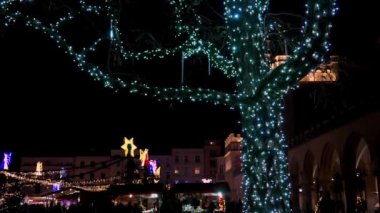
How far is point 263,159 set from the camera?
9172 mm

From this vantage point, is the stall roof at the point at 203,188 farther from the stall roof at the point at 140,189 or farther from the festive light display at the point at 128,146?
the festive light display at the point at 128,146

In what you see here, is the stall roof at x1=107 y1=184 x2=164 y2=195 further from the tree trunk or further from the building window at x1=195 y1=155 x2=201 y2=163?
the building window at x1=195 y1=155 x2=201 y2=163

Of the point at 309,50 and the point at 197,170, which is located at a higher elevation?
the point at 197,170

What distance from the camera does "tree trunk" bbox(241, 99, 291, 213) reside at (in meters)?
9.12

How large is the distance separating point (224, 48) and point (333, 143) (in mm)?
13066

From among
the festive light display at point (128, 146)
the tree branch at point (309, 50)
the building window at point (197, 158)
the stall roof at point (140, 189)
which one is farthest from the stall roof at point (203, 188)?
the building window at point (197, 158)

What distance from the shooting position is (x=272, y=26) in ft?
34.0

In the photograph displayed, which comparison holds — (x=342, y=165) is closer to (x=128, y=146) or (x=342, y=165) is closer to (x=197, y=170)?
(x=128, y=146)

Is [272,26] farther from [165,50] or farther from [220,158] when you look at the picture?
[220,158]

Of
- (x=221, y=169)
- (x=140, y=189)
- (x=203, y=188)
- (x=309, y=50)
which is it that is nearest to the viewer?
(x=309, y=50)

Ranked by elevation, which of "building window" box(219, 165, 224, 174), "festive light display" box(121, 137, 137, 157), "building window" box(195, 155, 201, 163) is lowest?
"festive light display" box(121, 137, 137, 157)

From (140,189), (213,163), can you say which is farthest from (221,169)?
(140,189)

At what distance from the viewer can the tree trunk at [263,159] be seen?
9125mm

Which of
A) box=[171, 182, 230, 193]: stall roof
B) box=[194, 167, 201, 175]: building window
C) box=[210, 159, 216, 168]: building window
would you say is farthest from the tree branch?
box=[210, 159, 216, 168]: building window
